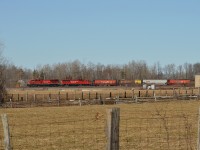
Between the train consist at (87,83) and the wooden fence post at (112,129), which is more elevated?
the wooden fence post at (112,129)

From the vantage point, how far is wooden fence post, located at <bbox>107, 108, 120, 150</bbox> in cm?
580

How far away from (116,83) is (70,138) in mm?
147627

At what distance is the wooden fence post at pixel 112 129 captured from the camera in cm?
580

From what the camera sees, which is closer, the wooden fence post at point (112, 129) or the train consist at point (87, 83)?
the wooden fence post at point (112, 129)

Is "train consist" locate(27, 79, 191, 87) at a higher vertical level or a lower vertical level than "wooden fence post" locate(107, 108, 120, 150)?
lower

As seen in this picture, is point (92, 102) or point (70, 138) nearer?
point (70, 138)

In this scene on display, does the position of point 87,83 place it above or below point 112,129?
below

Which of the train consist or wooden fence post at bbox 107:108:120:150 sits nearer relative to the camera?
wooden fence post at bbox 107:108:120:150

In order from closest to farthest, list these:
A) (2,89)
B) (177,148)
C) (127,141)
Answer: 1. (177,148)
2. (127,141)
3. (2,89)

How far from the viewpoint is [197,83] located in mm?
136625

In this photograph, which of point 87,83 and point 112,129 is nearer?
point 112,129

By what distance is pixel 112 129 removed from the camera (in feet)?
19.2

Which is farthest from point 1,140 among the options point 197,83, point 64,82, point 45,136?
point 64,82

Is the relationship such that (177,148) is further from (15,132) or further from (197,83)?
(197,83)
